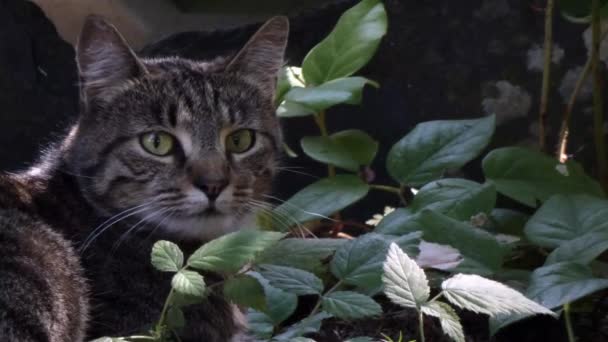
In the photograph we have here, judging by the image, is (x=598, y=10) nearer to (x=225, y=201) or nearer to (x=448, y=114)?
(x=448, y=114)

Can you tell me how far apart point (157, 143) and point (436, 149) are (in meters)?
0.63

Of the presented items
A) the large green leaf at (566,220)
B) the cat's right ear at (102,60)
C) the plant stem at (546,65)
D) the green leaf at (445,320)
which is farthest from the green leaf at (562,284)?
the cat's right ear at (102,60)

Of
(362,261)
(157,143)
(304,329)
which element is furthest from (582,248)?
(157,143)

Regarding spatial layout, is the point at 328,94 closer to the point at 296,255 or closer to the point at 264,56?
the point at 264,56

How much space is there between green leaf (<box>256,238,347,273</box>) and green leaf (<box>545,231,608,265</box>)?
0.42 meters

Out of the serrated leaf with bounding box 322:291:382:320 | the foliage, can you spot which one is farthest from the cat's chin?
the serrated leaf with bounding box 322:291:382:320

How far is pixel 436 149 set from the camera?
202 cm

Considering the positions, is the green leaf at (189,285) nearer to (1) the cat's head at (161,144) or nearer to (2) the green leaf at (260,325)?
(2) the green leaf at (260,325)

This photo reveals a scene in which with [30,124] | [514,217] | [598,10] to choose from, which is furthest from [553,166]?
[30,124]

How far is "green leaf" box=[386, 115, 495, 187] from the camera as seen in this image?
1979mm

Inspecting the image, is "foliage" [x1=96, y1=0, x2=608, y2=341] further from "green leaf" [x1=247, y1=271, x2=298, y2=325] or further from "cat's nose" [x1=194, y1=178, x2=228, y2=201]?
"cat's nose" [x1=194, y1=178, x2=228, y2=201]

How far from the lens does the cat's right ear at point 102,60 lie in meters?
1.81

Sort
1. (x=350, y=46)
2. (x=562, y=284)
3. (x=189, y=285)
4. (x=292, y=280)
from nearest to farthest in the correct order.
Answer: 1. (x=189, y=285)
2. (x=292, y=280)
3. (x=562, y=284)
4. (x=350, y=46)

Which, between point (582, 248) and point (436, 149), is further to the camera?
point (436, 149)
